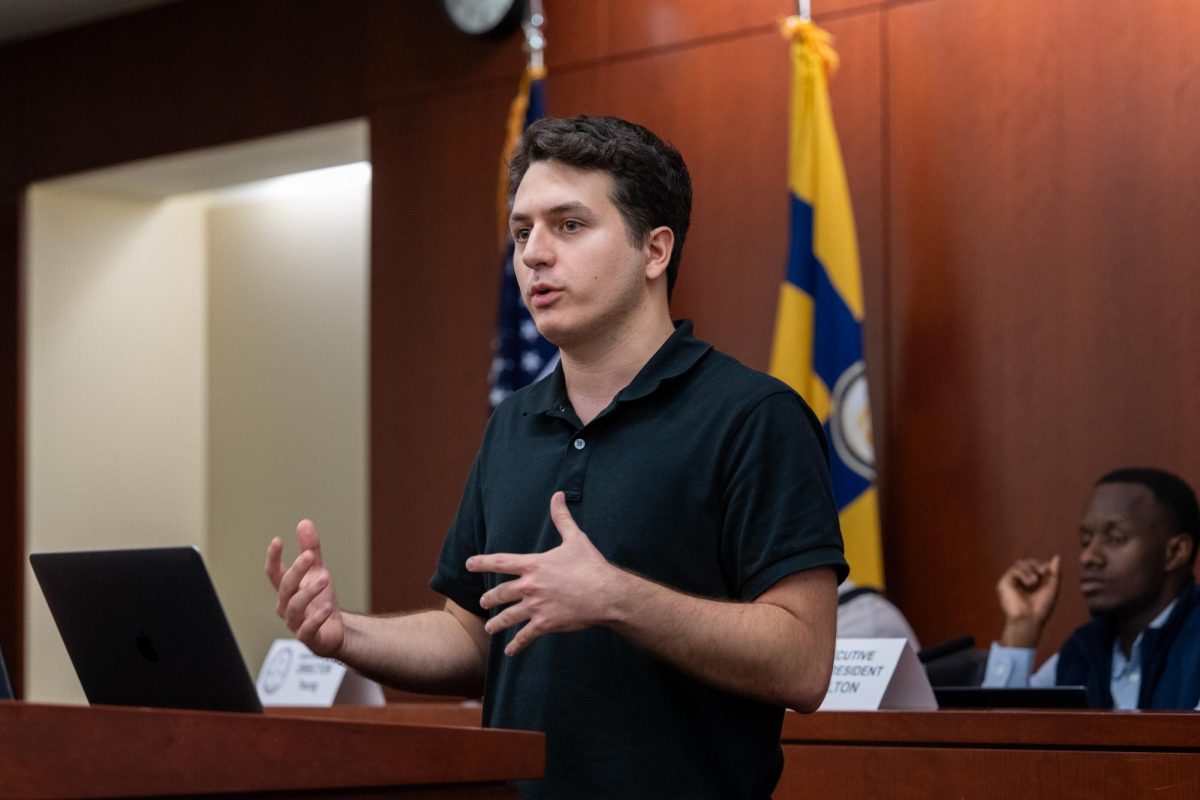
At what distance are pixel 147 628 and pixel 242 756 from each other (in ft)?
2.01

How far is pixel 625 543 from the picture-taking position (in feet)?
5.45

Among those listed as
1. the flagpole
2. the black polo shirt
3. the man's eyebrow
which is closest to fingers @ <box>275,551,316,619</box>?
the black polo shirt

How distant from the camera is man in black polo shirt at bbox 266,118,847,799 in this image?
60.2 inches

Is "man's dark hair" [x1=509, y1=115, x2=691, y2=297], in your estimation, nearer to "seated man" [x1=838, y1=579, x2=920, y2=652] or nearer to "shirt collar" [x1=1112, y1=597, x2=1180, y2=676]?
"shirt collar" [x1=1112, y1=597, x2=1180, y2=676]

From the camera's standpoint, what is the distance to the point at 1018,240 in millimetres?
4320

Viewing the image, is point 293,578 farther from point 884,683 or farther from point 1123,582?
point 1123,582

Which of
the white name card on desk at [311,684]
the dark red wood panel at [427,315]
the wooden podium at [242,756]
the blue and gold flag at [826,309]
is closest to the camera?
the wooden podium at [242,756]

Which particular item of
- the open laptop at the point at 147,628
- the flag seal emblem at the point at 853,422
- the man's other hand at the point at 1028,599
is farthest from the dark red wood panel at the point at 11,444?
the open laptop at the point at 147,628

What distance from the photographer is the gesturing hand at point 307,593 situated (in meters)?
1.64

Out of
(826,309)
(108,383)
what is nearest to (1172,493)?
(826,309)

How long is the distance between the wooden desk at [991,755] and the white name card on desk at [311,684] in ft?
3.90

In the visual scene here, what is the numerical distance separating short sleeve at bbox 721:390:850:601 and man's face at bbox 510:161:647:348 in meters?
0.21

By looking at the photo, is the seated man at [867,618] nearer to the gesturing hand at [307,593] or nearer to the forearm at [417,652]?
the forearm at [417,652]

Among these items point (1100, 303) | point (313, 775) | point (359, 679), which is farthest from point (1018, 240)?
point (313, 775)
